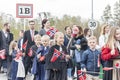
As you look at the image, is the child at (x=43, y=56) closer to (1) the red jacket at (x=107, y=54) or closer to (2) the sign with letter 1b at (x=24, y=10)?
(1) the red jacket at (x=107, y=54)

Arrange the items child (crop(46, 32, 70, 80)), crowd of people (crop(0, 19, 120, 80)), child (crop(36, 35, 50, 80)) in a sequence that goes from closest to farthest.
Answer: crowd of people (crop(0, 19, 120, 80)) < child (crop(46, 32, 70, 80)) < child (crop(36, 35, 50, 80))

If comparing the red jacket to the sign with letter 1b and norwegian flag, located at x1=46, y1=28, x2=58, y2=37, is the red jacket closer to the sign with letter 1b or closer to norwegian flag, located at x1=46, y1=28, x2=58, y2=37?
norwegian flag, located at x1=46, y1=28, x2=58, y2=37

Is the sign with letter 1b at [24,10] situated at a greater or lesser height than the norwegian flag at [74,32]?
greater

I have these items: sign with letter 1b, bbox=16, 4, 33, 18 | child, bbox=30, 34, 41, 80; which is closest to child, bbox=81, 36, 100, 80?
child, bbox=30, 34, 41, 80

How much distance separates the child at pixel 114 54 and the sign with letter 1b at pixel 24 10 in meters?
8.74

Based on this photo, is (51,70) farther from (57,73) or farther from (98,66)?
(98,66)

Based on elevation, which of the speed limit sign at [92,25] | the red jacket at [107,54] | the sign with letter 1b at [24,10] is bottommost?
the red jacket at [107,54]

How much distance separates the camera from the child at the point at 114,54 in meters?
9.02

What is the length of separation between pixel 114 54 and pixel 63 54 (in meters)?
2.43

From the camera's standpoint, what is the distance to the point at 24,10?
1773cm

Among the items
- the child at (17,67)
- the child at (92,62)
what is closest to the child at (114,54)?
the child at (92,62)

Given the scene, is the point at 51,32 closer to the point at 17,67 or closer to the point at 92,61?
the point at 17,67

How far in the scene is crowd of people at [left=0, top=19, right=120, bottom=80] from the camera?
9.20 m

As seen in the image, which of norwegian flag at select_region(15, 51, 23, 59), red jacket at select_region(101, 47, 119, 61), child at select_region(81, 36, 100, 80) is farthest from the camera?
norwegian flag at select_region(15, 51, 23, 59)
